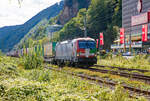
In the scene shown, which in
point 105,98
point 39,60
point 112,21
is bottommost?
point 105,98

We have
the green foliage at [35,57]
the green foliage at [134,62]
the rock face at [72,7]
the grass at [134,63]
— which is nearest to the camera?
the green foliage at [35,57]

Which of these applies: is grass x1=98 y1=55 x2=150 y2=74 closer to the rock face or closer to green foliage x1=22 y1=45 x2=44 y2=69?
green foliage x1=22 y1=45 x2=44 y2=69

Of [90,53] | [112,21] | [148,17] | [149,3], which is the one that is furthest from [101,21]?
[90,53]

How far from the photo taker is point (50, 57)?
2884cm

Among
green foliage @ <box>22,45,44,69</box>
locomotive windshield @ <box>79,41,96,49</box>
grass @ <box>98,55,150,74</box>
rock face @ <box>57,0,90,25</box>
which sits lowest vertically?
grass @ <box>98,55,150,74</box>

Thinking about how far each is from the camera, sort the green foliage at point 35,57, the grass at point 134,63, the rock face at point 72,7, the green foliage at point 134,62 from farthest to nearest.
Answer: the rock face at point 72,7 < the green foliage at point 134,62 < the grass at point 134,63 < the green foliage at point 35,57

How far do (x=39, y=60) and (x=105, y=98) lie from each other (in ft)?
24.1

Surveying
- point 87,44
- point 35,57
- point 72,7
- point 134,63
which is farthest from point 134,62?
point 72,7

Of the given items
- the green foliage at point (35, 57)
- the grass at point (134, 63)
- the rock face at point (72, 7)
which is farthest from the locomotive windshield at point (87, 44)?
the rock face at point (72, 7)

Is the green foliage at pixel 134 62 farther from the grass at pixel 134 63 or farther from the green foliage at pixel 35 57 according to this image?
the green foliage at pixel 35 57

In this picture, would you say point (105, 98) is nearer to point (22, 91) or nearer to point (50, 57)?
point (22, 91)

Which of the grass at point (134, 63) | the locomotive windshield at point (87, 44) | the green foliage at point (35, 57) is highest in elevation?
the locomotive windshield at point (87, 44)

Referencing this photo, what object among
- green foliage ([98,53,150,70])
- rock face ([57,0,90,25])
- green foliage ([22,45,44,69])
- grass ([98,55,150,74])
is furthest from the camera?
rock face ([57,0,90,25])

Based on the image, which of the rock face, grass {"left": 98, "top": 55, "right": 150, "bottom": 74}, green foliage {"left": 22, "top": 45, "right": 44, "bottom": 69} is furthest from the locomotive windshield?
the rock face
